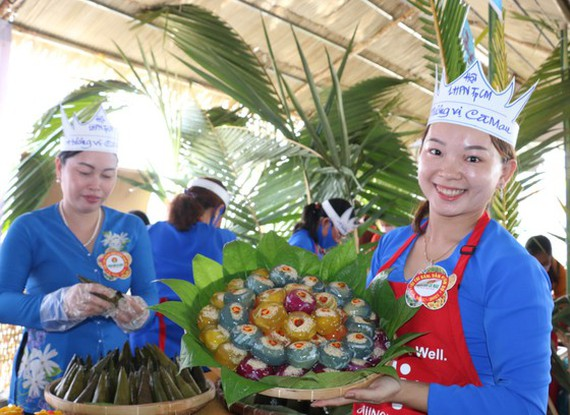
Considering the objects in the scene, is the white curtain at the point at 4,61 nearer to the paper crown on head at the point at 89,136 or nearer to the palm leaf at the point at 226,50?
the palm leaf at the point at 226,50

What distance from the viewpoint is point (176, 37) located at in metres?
3.13

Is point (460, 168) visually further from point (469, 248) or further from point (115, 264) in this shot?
point (115, 264)

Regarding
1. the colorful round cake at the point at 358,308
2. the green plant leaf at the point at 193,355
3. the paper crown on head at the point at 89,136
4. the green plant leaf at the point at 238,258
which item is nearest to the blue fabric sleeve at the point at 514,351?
the colorful round cake at the point at 358,308

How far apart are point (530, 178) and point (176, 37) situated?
190cm

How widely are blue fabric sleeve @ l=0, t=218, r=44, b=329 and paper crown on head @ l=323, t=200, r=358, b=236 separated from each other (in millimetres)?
1906

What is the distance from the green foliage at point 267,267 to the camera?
3.57 ft

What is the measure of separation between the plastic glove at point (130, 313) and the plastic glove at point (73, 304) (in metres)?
0.03

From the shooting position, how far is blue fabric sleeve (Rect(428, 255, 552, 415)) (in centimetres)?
106

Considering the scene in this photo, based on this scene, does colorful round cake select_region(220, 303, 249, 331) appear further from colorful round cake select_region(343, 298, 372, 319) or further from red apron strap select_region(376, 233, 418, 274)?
red apron strap select_region(376, 233, 418, 274)

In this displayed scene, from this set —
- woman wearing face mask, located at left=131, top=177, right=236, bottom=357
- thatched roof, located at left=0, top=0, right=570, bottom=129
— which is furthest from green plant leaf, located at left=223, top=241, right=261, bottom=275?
thatched roof, located at left=0, top=0, right=570, bottom=129

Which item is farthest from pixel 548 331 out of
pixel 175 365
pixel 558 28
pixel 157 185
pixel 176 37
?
pixel 157 185

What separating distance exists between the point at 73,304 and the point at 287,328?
2.62 feet

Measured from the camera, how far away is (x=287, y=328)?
1201 millimetres

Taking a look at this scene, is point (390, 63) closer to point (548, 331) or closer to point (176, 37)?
point (176, 37)
